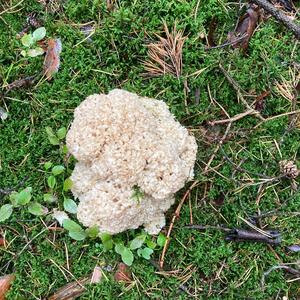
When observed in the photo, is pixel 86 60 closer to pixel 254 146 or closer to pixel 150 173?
pixel 150 173

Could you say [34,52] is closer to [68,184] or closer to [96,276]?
[68,184]

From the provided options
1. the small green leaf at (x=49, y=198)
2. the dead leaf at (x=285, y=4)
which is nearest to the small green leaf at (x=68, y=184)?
the small green leaf at (x=49, y=198)

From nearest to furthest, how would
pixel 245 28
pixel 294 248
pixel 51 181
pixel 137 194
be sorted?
pixel 137 194
pixel 51 181
pixel 294 248
pixel 245 28

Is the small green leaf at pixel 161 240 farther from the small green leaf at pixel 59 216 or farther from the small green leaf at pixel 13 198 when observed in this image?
the small green leaf at pixel 13 198

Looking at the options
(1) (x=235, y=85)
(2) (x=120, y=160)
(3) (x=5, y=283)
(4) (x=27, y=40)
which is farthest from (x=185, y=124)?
(3) (x=5, y=283)

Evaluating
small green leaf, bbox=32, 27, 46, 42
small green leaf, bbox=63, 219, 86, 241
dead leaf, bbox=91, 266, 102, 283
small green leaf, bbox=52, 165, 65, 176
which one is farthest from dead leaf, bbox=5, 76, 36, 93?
dead leaf, bbox=91, 266, 102, 283

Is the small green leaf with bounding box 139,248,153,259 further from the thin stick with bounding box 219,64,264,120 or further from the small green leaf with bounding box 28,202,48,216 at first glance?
the thin stick with bounding box 219,64,264,120

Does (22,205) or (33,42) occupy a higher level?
(33,42)
